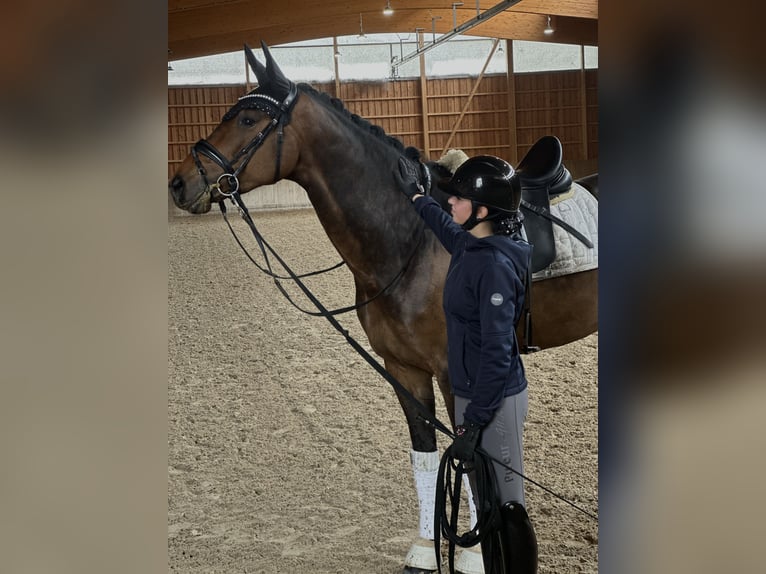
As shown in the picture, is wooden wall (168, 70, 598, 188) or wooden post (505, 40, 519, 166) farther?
wooden wall (168, 70, 598, 188)

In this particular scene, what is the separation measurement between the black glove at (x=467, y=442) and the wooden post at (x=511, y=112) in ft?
44.1

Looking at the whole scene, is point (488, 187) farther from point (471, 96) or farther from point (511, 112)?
point (511, 112)

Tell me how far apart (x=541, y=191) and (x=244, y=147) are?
3.91 ft

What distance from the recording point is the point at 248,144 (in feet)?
7.73

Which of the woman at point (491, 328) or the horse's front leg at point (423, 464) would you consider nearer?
the woman at point (491, 328)

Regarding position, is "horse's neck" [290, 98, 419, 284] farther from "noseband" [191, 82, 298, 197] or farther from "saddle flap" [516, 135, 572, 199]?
"saddle flap" [516, 135, 572, 199]

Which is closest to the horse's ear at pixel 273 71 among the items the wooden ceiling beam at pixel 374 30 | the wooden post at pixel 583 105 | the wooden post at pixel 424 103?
the wooden ceiling beam at pixel 374 30

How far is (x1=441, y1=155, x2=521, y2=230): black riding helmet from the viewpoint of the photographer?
70.9 inches

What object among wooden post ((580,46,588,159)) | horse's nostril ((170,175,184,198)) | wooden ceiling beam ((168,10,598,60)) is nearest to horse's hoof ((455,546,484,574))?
horse's nostril ((170,175,184,198))

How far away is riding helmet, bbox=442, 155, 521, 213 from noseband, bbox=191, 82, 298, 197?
81cm

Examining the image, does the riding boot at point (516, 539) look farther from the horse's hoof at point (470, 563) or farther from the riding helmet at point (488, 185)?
the riding helmet at point (488, 185)

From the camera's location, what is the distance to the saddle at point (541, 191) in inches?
107
